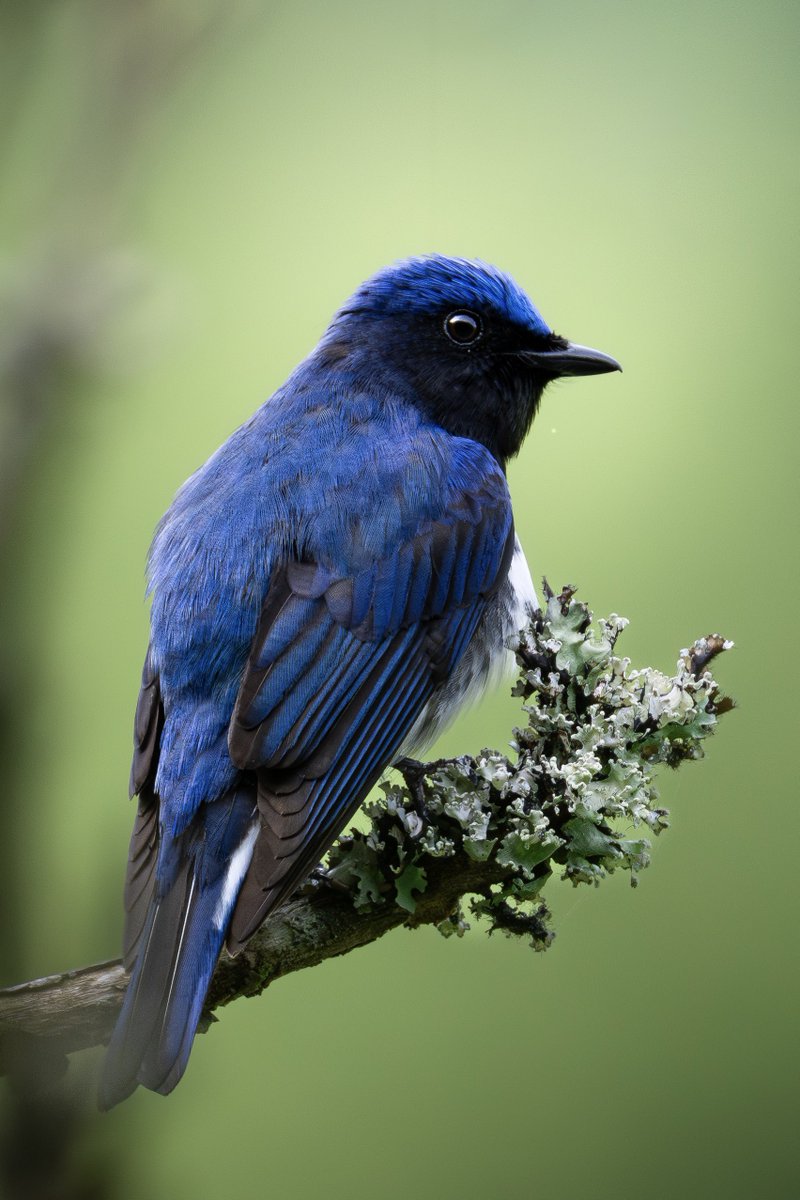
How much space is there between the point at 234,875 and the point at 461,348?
1.43 meters

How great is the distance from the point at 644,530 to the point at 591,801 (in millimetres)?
1631

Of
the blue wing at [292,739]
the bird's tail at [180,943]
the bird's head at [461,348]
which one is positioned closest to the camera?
the bird's tail at [180,943]

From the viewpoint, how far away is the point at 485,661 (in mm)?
2582

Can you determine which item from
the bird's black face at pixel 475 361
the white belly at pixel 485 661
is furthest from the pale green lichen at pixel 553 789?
the bird's black face at pixel 475 361

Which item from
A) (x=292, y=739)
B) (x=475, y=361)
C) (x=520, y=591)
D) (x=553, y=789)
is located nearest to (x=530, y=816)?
(x=553, y=789)

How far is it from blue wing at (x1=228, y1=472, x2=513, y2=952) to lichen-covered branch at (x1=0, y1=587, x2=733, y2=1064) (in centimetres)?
15

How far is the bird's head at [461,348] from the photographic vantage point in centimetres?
277

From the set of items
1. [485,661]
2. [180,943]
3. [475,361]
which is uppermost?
[475,361]

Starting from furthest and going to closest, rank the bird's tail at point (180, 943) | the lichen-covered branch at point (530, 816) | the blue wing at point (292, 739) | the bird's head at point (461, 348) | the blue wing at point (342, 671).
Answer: the bird's head at point (461, 348), the lichen-covered branch at point (530, 816), the blue wing at point (342, 671), the blue wing at point (292, 739), the bird's tail at point (180, 943)

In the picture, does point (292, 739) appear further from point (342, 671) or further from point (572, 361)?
point (572, 361)

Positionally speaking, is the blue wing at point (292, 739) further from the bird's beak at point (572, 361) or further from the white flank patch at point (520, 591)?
the bird's beak at point (572, 361)

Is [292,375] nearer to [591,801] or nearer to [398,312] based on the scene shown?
[398,312]

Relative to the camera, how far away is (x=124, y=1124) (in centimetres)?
88

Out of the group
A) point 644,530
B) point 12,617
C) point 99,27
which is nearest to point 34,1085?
point 12,617
